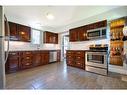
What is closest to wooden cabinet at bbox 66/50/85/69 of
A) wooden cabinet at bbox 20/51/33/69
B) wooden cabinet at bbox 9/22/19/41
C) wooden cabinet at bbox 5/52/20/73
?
wooden cabinet at bbox 20/51/33/69

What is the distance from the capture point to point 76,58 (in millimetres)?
4352

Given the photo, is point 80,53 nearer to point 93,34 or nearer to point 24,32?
point 93,34

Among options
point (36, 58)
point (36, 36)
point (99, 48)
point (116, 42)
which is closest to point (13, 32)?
Answer: point (36, 58)

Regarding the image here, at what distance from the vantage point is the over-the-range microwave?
3.53 metres

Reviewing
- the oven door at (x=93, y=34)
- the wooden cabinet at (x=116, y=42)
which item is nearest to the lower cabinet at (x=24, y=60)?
the oven door at (x=93, y=34)

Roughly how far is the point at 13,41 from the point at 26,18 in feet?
3.75

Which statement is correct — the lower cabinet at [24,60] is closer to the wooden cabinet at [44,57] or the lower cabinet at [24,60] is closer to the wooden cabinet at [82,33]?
the wooden cabinet at [44,57]

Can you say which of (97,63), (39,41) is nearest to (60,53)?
(39,41)

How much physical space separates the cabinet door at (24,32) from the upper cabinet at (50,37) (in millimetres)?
1196

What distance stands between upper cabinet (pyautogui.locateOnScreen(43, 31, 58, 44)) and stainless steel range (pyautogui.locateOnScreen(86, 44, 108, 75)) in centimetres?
270

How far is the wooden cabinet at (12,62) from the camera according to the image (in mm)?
3387

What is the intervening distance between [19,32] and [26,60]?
1135 mm

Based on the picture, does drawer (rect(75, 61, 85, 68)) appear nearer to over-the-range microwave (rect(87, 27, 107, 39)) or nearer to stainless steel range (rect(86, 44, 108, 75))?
stainless steel range (rect(86, 44, 108, 75))

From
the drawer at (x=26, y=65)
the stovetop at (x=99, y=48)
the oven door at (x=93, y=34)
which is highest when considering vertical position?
the oven door at (x=93, y=34)
